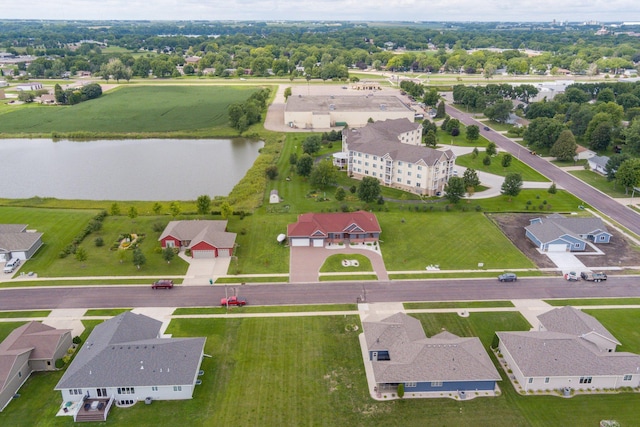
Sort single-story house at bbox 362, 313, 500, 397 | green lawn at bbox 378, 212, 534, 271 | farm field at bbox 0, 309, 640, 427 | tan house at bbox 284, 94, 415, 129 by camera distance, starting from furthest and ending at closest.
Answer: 1. tan house at bbox 284, 94, 415, 129
2. green lawn at bbox 378, 212, 534, 271
3. single-story house at bbox 362, 313, 500, 397
4. farm field at bbox 0, 309, 640, 427

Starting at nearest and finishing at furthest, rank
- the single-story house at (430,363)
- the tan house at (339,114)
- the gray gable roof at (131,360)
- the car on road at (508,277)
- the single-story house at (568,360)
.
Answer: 1. the gray gable roof at (131,360)
2. the single-story house at (430,363)
3. the single-story house at (568,360)
4. the car on road at (508,277)
5. the tan house at (339,114)

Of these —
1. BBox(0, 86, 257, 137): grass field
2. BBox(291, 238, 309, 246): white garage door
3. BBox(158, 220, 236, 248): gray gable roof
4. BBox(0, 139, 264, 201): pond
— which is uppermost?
BBox(158, 220, 236, 248): gray gable roof

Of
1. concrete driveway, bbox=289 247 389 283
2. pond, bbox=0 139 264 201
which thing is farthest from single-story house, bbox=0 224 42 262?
concrete driveway, bbox=289 247 389 283

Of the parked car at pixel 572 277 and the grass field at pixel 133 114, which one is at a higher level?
the grass field at pixel 133 114

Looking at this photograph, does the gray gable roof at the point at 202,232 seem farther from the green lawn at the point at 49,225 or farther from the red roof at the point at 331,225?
the green lawn at the point at 49,225

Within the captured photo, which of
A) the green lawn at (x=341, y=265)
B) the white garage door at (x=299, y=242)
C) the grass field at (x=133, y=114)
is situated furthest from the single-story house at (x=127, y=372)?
the grass field at (x=133, y=114)

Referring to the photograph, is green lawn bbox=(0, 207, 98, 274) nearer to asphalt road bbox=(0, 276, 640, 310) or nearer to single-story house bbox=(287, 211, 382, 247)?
asphalt road bbox=(0, 276, 640, 310)
